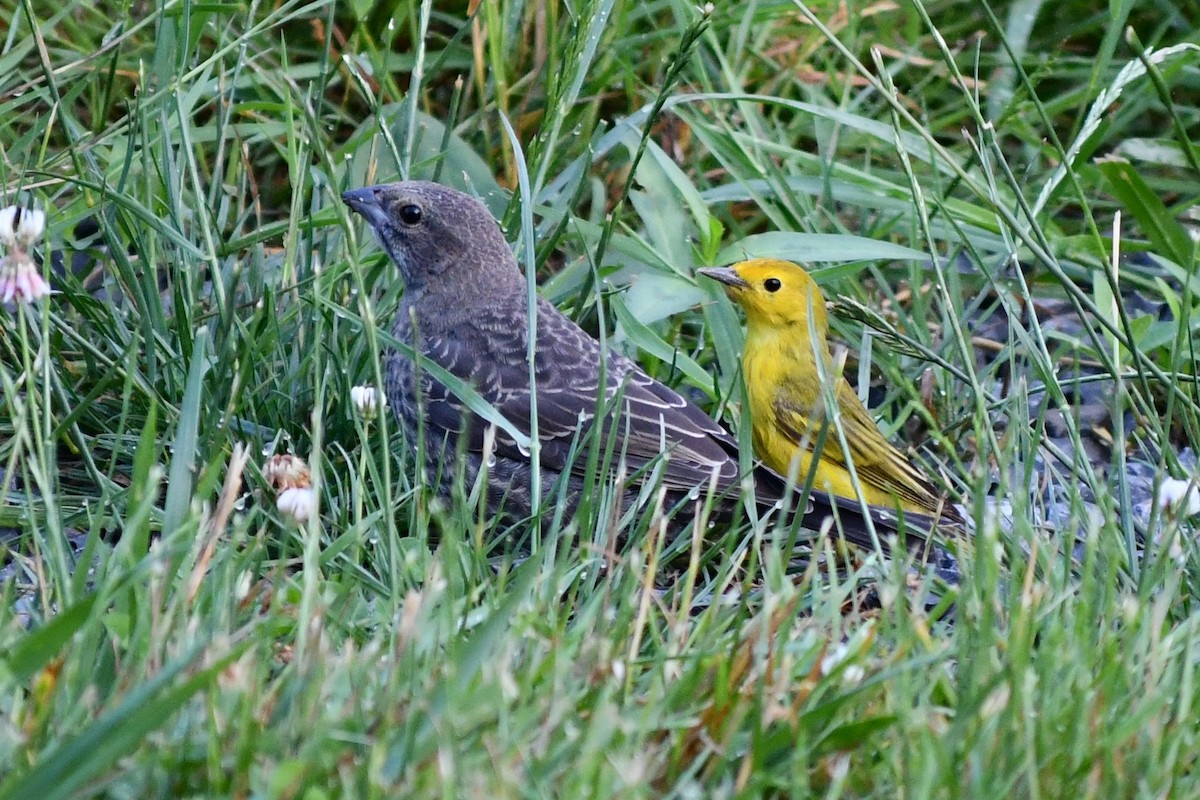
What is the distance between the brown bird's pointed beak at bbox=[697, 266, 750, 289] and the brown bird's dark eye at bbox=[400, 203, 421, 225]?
2.73 ft

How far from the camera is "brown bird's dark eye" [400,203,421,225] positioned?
4648 mm

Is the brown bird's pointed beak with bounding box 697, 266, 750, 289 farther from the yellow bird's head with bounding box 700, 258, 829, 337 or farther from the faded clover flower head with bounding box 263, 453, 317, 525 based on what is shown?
the faded clover flower head with bounding box 263, 453, 317, 525

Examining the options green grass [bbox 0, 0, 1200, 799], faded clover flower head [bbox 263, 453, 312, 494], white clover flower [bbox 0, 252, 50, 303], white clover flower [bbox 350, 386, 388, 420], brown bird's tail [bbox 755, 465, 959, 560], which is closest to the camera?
green grass [bbox 0, 0, 1200, 799]

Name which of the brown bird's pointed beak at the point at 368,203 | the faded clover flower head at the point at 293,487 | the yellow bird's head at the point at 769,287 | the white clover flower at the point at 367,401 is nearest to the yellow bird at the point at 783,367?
the yellow bird's head at the point at 769,287

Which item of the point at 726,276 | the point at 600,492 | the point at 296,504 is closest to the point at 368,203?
the point at 726,276

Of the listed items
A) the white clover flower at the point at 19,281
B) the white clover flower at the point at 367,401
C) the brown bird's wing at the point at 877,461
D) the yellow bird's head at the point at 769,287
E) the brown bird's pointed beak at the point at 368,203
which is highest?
the white clover flower at the point at 19,281

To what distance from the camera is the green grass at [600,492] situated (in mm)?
2355

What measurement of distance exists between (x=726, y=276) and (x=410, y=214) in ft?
3.04

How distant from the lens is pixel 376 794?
2.12 metres

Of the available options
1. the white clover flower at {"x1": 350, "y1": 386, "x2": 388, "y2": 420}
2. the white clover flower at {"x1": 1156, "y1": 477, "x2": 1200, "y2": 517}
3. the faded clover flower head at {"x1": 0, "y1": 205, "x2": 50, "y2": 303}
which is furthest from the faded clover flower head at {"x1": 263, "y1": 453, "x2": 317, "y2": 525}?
the white clover flower at {"x1": 1156, "y1": 477, "x2": 1200, "y2": 517}

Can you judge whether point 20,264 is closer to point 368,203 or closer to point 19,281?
point 19,281

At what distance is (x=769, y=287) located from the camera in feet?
15.4

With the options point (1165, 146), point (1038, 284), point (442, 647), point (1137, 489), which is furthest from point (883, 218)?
point (442, 647)

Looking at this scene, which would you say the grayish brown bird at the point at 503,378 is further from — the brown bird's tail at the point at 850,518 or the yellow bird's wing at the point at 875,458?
the yellow bird's wing at the point at 875,458
